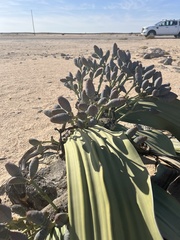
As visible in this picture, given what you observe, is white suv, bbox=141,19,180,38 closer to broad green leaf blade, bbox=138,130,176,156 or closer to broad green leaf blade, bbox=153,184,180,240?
broad green leaf blade, bbox=138,130,176,156

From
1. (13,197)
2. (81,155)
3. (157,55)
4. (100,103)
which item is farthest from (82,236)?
(157,55)

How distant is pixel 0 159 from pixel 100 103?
1306 millimetres

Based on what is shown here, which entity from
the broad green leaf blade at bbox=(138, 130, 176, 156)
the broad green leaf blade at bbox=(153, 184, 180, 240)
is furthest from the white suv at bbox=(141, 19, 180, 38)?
the broad green leaf blade at bbox=(153, 184, 180, 240)

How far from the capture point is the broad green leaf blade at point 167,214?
0.67 meters

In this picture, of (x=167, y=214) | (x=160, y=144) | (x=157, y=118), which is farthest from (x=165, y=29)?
(x=167, y=214)

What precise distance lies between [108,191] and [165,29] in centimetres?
1990

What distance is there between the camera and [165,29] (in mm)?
19172

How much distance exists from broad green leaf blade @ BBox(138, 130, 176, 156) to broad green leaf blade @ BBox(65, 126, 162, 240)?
0.18 meters

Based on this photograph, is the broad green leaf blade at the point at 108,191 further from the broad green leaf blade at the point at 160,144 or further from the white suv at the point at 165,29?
the white suv at the point at 165,29

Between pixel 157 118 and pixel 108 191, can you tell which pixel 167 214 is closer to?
pixel 108 191

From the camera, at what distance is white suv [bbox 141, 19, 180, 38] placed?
62.0 feet

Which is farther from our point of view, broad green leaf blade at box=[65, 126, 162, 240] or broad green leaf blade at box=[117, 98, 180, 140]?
A: broad green leaf blade at box=[117, 98, 180, 140]

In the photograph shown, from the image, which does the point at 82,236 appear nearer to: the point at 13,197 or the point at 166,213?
the point at 166,213

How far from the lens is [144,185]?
64 cm
